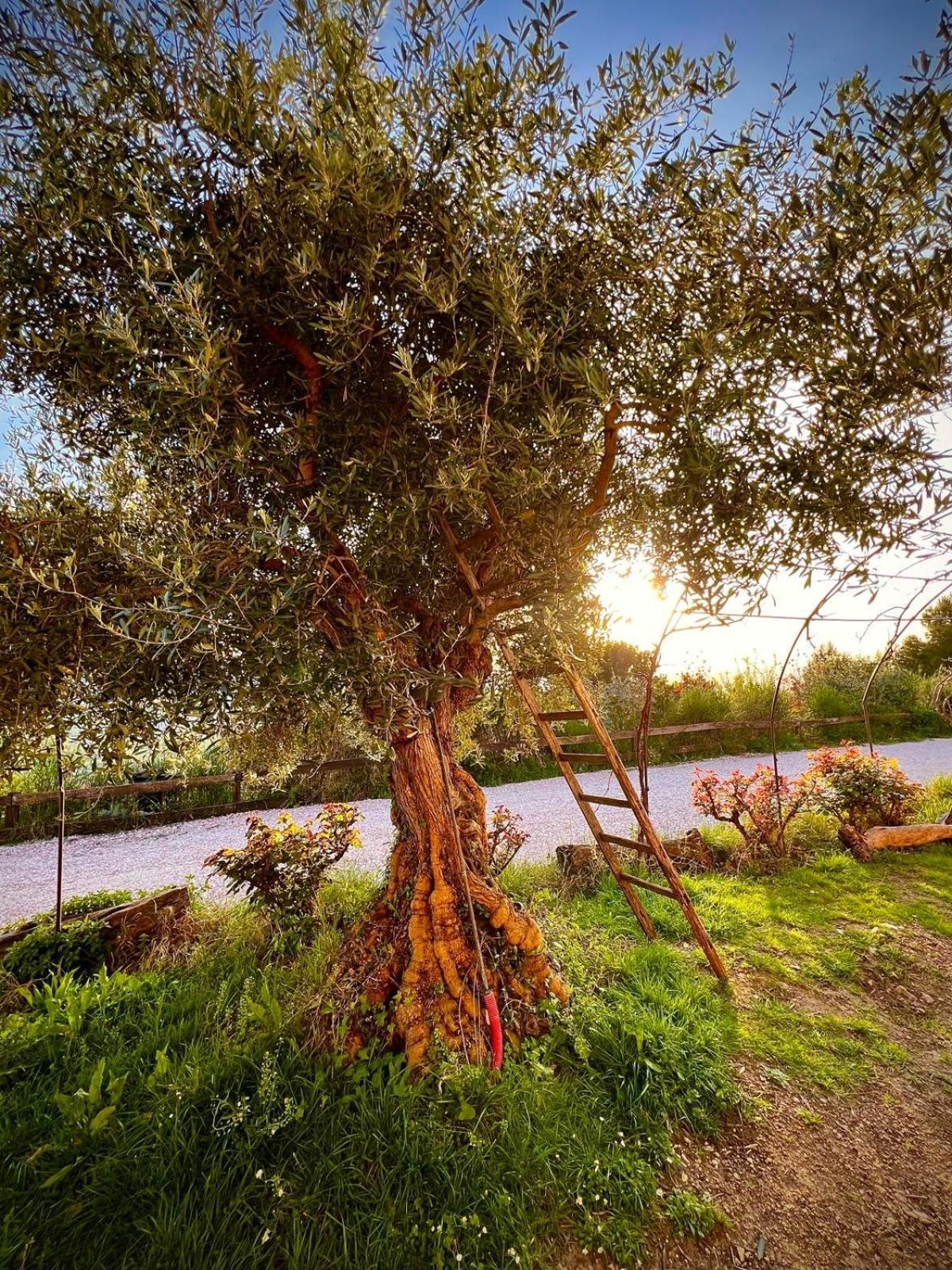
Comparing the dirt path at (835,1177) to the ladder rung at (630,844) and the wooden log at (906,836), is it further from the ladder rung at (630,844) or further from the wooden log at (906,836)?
the wooden log at (906,836)

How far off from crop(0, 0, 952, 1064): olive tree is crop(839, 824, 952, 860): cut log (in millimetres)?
6942

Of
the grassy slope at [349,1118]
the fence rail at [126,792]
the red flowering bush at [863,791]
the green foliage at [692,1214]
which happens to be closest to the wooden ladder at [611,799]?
the grassy slope at [349,1118]

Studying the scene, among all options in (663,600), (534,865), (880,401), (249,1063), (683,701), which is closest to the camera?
(880,401)

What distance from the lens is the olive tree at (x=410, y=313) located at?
247 centimetres

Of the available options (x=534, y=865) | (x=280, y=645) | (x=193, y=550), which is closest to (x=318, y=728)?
(x=280, y=645)

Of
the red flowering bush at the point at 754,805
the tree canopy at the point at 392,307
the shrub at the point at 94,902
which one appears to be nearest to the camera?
the tree canopy at the point at 392,307

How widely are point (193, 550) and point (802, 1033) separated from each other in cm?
559

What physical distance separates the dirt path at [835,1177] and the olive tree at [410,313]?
5.35 ft

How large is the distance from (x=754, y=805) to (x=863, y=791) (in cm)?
190

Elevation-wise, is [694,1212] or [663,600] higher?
[663,600]

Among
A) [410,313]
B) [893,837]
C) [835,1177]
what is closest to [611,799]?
[835,1177]

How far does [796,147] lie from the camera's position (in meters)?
2.91

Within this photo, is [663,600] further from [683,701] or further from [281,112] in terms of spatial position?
[683,701]

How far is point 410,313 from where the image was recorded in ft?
9.47
